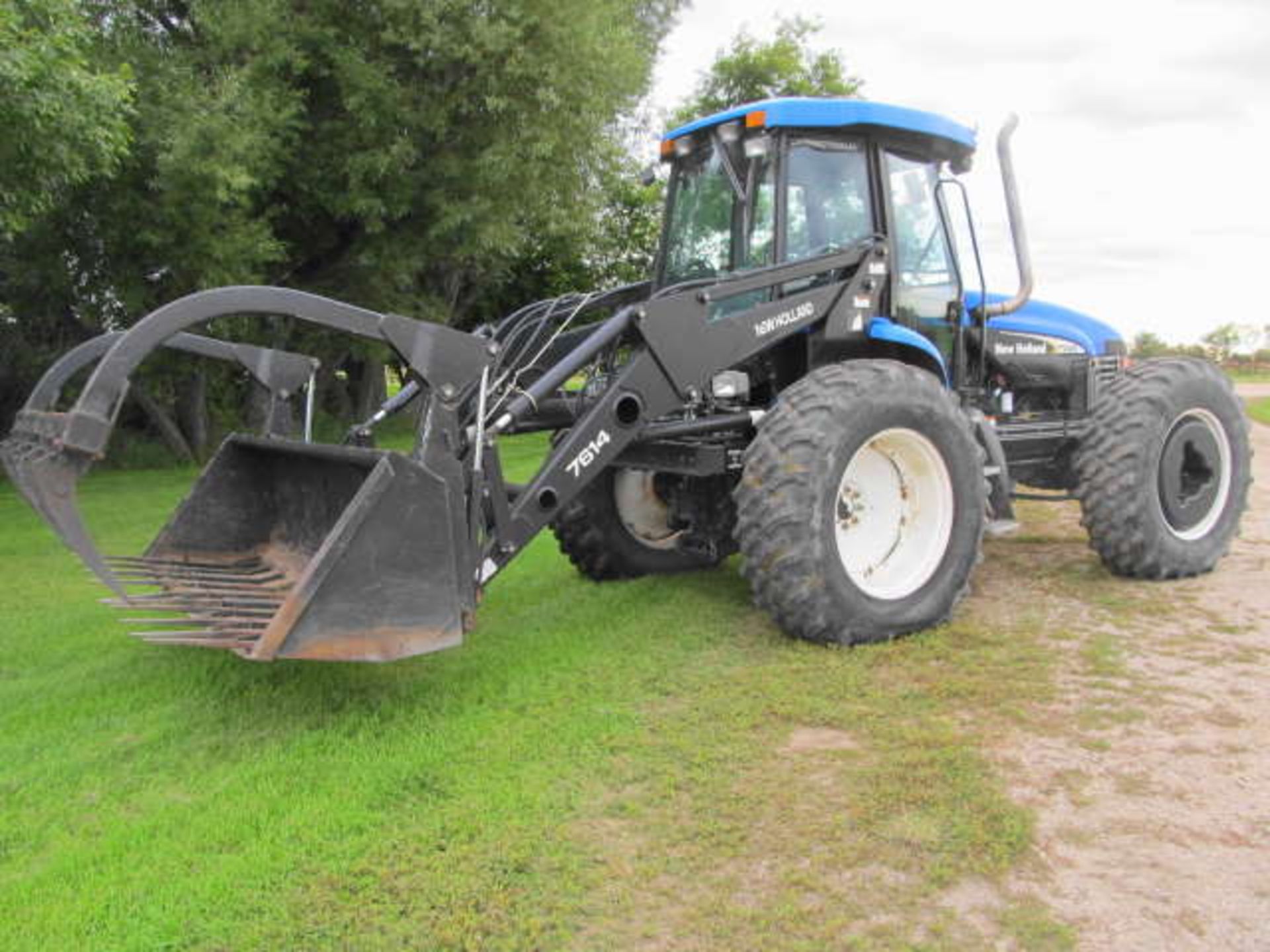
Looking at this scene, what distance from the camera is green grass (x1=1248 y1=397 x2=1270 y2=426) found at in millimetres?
21131

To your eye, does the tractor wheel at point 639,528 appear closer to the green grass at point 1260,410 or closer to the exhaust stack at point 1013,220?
the exhaust stack at point 1013,220

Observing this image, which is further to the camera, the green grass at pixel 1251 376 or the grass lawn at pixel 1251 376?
the green grass at pixel 1251 376

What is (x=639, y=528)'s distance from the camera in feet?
19.7

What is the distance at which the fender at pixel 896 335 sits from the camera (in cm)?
505

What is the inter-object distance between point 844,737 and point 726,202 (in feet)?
9.78

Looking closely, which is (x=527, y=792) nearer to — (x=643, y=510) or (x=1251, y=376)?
(x=643, y=510)

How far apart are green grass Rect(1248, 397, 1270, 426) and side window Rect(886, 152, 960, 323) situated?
17256 mm

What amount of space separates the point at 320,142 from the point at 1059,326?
9.66 meters

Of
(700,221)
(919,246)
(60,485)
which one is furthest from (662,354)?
(60,485)

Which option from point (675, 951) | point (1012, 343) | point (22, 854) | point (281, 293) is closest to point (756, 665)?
point (675, 951)

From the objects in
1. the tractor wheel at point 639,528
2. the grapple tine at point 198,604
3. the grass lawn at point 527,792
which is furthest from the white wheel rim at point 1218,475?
the grapple tine at point 198,604

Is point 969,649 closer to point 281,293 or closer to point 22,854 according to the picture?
point 281,293

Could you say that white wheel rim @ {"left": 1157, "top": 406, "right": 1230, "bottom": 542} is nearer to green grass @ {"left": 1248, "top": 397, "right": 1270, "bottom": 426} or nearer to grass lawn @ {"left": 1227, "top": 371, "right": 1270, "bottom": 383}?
green grass @ {"left": 1248, "top": 397, "right": 1270, "bottom": 426}

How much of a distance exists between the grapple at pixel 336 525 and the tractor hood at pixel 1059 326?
3.84 m
